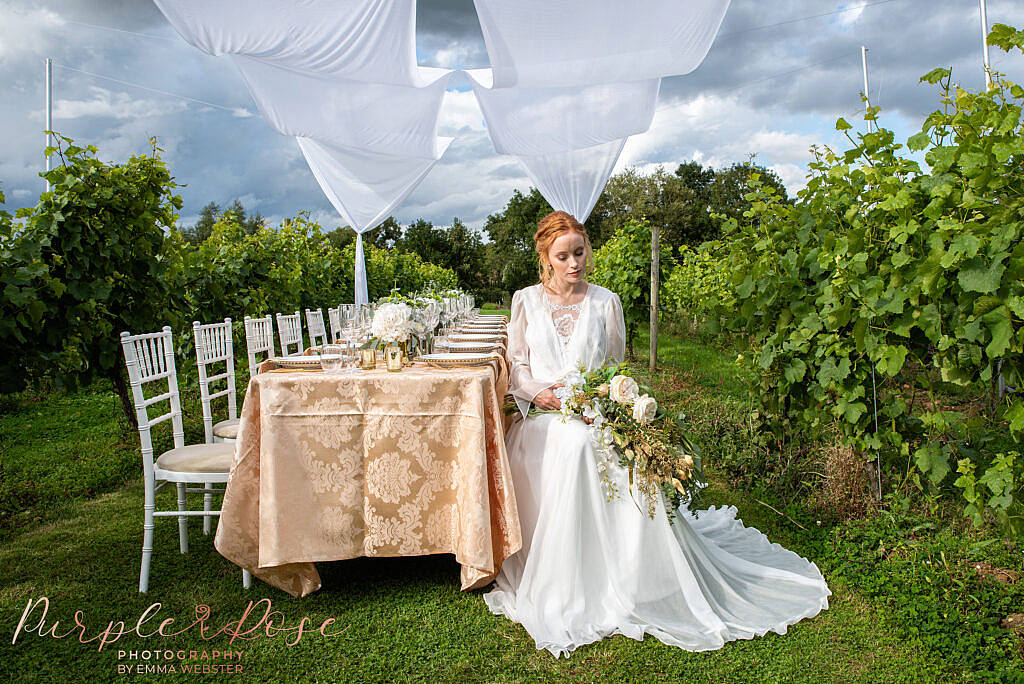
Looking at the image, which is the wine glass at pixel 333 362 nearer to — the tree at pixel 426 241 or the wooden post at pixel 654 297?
the wooden post at pixel 654 297

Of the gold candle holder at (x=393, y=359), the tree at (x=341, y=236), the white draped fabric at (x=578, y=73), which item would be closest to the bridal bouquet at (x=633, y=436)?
the gold candle holder at (x=393, y=359)

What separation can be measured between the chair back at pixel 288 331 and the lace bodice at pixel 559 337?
200cm

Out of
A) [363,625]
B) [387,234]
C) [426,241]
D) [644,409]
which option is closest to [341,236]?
[387,234]

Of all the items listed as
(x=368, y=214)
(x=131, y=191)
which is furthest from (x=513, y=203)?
(x=131, y=191)

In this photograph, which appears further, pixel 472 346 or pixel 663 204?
pixel 663 204

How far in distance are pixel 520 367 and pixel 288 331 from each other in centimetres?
236

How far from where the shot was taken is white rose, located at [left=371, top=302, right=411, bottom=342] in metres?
2.84

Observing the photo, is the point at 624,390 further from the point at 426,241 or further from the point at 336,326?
the point at 426,241

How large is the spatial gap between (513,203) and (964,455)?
32.8 m

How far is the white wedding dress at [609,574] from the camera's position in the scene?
A: 2.39 m

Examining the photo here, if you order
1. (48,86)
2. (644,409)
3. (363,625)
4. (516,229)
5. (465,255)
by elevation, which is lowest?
(363,625)

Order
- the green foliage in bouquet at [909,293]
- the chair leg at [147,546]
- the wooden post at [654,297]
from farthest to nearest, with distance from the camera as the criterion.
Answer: the wooden post at [654,297]
the chair leg at [147,546]
the green foliage in bouquet at [909,293]

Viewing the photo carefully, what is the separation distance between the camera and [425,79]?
5.52 meters

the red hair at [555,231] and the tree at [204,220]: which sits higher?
the tree at [204,220]
